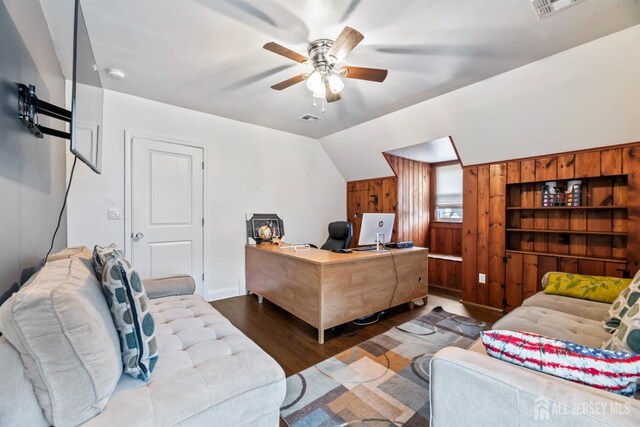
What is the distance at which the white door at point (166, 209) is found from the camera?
10.3ft

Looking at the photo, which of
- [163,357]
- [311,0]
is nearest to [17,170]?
[163,357]

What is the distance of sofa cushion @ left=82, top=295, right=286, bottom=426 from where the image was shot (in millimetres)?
941

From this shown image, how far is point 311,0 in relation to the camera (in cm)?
172

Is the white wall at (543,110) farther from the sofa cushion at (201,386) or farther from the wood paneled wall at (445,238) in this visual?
the sofa cushion at (201,386)

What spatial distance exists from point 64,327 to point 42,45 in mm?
2031

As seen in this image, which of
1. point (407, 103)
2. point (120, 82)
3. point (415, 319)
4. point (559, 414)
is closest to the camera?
point (559, 414)

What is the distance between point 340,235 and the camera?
353 cm

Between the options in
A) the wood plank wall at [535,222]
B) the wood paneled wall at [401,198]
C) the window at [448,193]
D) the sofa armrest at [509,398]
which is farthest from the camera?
the window at [448,193]

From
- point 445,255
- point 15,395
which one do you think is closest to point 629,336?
point 15,395

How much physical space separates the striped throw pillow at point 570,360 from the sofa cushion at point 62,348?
1.39 metres

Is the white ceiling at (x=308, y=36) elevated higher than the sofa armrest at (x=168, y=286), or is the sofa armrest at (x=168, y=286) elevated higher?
the white ceiling at (x=308, y=36)

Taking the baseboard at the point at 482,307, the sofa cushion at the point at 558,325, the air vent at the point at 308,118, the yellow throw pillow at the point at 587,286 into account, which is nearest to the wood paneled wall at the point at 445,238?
the baseboard at the point at 482,307

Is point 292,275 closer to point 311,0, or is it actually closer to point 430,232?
point 311,0

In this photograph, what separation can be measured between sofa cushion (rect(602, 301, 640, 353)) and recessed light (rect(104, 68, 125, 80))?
390 cm
